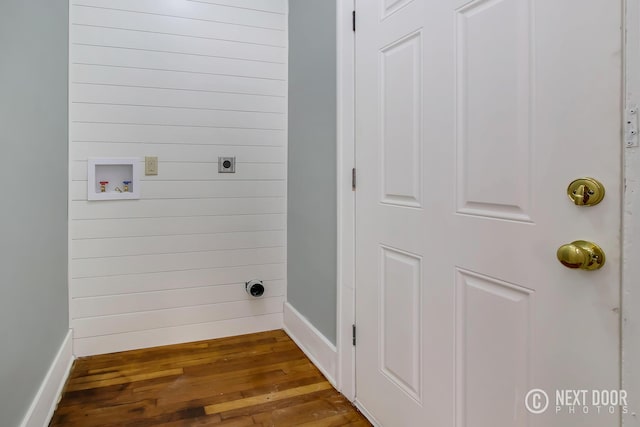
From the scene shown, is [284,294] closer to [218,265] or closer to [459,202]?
[218,265]

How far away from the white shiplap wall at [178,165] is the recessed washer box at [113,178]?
37mm

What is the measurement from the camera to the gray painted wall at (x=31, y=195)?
1.20 meters

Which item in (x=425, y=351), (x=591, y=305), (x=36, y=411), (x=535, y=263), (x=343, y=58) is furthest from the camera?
(x=343, y=58)

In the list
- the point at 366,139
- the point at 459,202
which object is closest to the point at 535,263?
the point at 459,202

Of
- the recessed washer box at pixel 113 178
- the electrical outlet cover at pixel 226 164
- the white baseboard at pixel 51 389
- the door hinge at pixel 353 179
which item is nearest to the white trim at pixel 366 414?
the door hinge at pixel 353 179

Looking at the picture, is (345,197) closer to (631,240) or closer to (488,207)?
(488,207)

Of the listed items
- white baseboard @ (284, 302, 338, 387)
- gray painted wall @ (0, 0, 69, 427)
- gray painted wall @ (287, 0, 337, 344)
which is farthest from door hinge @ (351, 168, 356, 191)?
gray painted wall @ (0, 0, 69, 427)

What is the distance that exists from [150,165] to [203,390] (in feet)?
4.11

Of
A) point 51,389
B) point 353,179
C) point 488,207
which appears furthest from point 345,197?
point 51,389

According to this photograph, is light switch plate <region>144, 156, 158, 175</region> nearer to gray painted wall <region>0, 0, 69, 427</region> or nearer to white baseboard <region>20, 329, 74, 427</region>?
gray painted wall <region>0, 0, 69, 427</region>

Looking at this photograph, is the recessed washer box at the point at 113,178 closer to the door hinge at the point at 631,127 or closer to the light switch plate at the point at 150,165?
the light switch plate at the point at 150,165

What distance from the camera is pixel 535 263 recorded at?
0.90 metres

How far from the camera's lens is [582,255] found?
0.77 meters

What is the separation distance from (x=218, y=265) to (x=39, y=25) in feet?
4.78
